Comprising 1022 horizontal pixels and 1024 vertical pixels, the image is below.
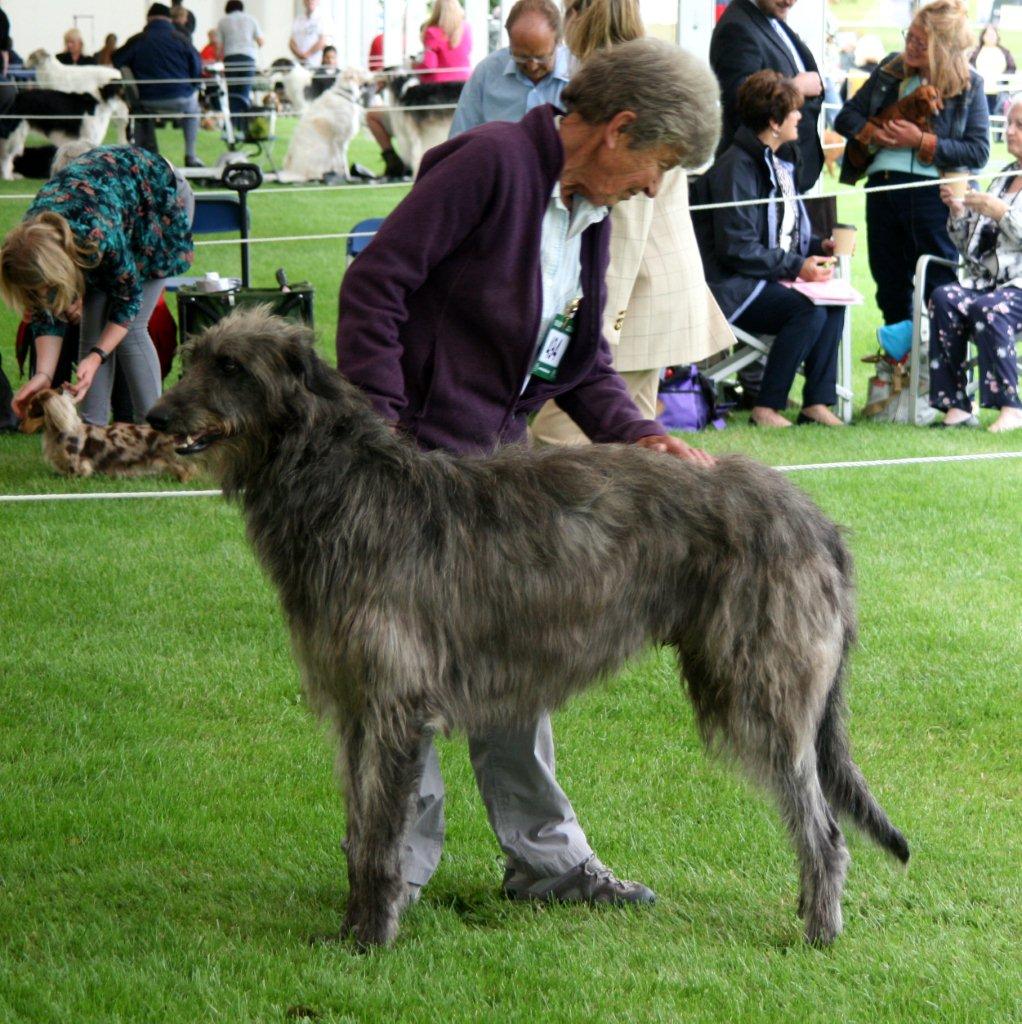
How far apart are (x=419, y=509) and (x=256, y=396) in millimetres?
425

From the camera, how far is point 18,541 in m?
6.82

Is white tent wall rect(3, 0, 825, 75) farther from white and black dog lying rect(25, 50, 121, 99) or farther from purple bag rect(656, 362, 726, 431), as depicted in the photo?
purple bag rect(656, 362, 726, 431)

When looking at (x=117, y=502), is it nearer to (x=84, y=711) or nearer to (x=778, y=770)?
(x=84, y=711)

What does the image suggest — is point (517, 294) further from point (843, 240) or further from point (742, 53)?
point (843, 240)

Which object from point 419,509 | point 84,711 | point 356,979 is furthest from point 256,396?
point 84,711

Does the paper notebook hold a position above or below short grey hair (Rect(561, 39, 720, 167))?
below

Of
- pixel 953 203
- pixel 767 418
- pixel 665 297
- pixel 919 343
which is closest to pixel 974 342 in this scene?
pixel 919 343

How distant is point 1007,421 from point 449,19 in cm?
1298

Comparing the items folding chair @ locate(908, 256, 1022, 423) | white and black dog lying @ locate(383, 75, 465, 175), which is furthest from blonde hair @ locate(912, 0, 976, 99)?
white and black dog lying @ locate(383, 75, 465, 175)

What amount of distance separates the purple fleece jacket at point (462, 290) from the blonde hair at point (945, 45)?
6712 millimetres

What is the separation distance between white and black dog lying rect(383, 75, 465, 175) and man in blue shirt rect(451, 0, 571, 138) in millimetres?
11410

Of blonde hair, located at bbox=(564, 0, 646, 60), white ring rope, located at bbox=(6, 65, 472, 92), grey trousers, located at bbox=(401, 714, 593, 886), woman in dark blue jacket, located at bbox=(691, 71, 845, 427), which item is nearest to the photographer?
grey trousers, located at bbox=(401, 714, 593, 886)

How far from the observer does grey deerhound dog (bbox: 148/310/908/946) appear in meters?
3.15

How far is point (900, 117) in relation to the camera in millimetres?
9695
